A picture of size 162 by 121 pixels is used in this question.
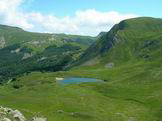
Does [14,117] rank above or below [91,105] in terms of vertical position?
above

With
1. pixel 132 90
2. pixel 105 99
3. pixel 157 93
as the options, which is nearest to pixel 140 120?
pixel 105 99

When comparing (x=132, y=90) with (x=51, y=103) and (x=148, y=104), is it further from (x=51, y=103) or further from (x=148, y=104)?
(x=51, y=103)

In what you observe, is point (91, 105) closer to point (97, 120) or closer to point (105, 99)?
point (105, 99)

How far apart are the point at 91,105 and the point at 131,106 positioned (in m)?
20.9

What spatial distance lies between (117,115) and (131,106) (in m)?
24.2

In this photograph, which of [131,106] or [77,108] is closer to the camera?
[77,108]

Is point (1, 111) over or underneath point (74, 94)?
over

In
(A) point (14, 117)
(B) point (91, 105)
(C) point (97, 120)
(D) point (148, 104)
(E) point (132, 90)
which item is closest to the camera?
(A) point (14, 117)

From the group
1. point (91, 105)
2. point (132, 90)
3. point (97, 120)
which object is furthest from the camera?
point (132, 90)

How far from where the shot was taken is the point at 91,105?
140625mm

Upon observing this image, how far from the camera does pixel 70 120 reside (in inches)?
3880

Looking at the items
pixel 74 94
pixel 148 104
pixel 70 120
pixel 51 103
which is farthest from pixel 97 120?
pixel 74 94

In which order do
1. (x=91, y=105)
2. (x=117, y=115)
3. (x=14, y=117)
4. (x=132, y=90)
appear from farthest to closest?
(x=132, y=90) < (x=91, y=105) < (x=117, y=115) < (x=14, y=117)

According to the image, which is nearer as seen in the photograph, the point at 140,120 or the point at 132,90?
the point at 140,120
